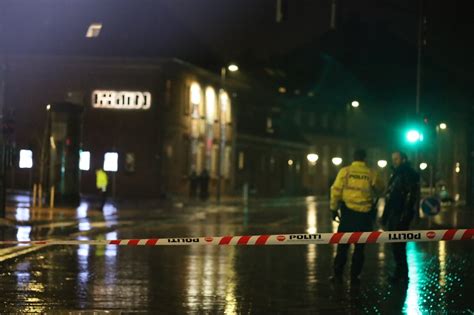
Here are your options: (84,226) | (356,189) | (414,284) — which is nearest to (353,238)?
(356,189)

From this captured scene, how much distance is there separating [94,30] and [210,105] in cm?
1070

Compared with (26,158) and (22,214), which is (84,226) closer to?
(22,214)

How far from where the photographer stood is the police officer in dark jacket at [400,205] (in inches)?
487

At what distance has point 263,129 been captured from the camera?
233 feet

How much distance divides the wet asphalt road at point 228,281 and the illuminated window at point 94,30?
34379 millimetres

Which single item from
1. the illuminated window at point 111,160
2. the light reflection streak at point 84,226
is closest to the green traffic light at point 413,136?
the light reflection streak at point 84,226

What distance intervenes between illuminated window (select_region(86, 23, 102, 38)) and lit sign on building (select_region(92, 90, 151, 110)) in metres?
3.26

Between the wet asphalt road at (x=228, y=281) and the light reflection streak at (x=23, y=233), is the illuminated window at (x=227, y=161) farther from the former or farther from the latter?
the wet asphalt road at (x=228, y=281)

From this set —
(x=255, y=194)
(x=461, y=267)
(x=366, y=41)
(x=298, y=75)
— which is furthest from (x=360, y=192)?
(x=366, y=41)

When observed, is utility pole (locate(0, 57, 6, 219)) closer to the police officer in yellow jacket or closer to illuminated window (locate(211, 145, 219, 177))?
the police officer in yellow jacket

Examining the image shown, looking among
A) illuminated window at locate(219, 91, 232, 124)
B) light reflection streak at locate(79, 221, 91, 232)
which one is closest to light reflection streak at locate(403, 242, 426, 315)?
light reflection streak at locate(79, 221, 91, 232)

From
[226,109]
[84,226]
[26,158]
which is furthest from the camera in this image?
[226,109]

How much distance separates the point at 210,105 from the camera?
2299 inches

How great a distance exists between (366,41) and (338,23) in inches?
3248
